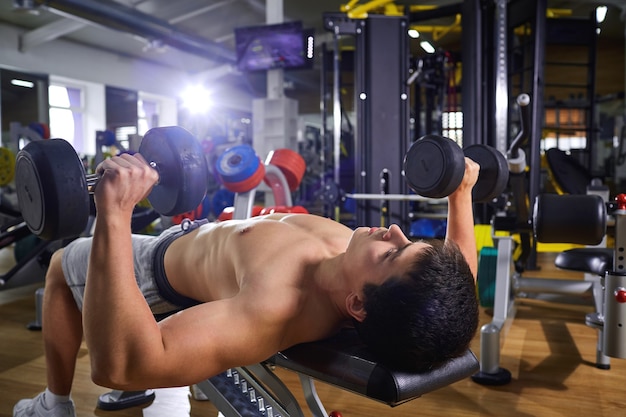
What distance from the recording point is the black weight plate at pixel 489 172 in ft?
5.10

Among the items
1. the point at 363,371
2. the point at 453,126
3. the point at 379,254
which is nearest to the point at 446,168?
the point at 379,254

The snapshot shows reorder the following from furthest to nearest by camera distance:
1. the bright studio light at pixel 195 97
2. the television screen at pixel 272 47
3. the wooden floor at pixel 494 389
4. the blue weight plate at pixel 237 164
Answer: the bright studio light at pixel 195 97 < the television screen at pixel 272 47 < the blue weight plate at pixel 237 164 < the wooden floor at pixel 494 389

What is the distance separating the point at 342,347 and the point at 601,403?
123 centimetres

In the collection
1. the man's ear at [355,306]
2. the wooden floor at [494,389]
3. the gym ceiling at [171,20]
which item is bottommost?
the wooden floor at [494,389]

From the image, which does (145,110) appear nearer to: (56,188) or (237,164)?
(237,164)

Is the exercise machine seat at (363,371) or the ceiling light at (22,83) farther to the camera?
the ceiling light at (22,83)

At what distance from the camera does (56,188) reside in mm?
840

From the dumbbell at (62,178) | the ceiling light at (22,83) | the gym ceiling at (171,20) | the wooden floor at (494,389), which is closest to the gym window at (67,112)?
the ceiling light at (22,83)

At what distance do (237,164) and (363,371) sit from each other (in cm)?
177

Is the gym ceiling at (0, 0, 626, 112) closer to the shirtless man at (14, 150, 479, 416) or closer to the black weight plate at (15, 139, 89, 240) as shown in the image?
the shirtless man at (14, 150, 479, 416)

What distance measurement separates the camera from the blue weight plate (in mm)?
2555

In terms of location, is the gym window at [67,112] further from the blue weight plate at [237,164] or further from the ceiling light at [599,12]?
the ceiling light at [599,12]

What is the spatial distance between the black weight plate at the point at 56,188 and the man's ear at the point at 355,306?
1.68 ft

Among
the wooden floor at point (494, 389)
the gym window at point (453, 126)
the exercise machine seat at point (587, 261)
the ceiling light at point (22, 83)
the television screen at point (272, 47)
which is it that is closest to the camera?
the wooden floor at point (494, 389)
